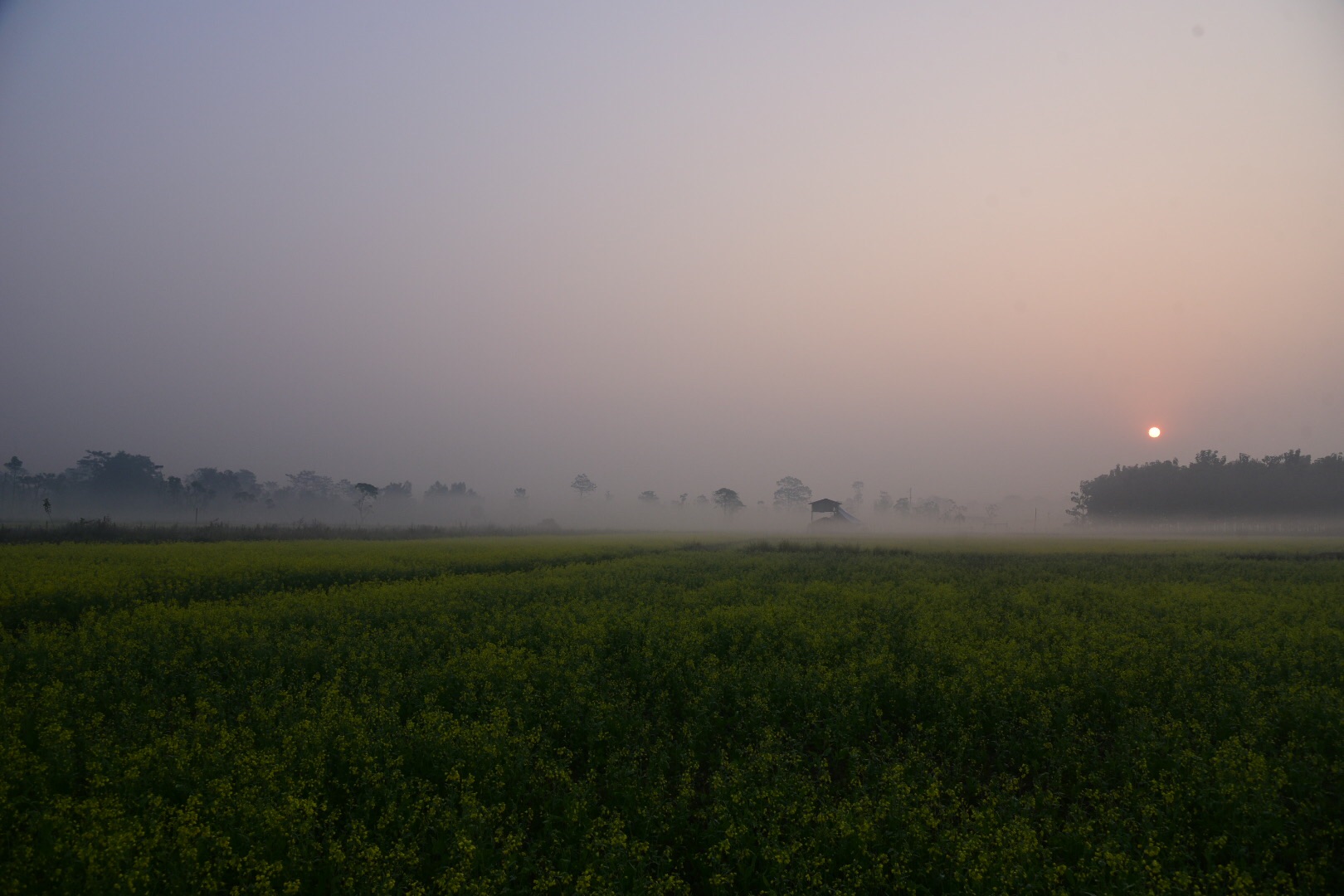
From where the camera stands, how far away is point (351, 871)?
16.5 feet

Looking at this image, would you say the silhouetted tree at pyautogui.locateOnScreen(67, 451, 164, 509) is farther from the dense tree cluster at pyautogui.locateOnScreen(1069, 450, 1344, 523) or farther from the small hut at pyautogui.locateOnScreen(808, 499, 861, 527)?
the dense tree cluster at pyautogui.locateOnScreen(1069, 450, 1344, 523)

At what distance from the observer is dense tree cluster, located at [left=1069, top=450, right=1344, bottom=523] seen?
3868 inches

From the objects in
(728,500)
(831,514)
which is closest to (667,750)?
(831,514)

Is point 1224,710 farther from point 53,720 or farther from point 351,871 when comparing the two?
point 53,720

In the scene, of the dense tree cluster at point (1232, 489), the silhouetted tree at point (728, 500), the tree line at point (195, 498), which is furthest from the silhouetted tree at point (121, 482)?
the dense tree cluster at point (1232, 489)

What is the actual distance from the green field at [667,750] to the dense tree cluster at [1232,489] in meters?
111

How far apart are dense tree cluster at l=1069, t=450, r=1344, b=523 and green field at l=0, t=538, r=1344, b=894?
111 metres

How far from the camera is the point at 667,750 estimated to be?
755cm

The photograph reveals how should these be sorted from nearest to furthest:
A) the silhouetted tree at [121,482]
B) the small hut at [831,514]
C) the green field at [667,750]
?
the green field at [667,750], the small hut at [831,514], the silhouetted tree at [121,482]

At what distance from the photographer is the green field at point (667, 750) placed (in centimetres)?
524

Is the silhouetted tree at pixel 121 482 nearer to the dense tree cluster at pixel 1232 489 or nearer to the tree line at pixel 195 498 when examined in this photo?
the tree line at pixel 195 498

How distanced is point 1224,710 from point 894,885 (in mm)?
6187

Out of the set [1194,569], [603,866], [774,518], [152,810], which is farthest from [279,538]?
[774,518]

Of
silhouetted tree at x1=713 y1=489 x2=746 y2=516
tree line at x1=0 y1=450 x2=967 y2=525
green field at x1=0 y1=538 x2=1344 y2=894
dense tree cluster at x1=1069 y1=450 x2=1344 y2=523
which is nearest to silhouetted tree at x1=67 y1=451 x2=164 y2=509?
tree line at x1=0 y1=450 x2=967 y2=525
